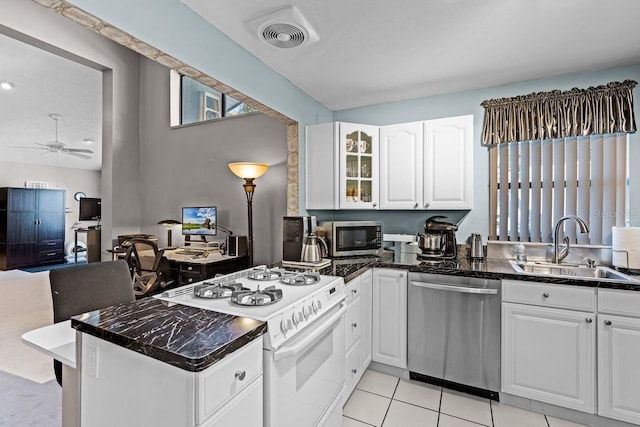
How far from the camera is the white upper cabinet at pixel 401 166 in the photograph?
2865 millimetres

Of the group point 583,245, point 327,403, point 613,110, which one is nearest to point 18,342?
point 327,403

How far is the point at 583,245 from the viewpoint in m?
2.47

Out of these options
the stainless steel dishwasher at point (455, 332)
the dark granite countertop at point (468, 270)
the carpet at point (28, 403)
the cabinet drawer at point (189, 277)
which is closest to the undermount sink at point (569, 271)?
the dark granite countertop at point (468, 270)

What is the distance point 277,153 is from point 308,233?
155 centimetres

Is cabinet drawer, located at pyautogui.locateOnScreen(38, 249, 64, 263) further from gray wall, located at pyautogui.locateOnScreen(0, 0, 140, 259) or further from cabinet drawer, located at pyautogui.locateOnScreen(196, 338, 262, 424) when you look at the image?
Answer: cabinet drawer, located at pyautogui.locateOnScreen(196, 338, 262, 424)

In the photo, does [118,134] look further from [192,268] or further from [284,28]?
[284,28]

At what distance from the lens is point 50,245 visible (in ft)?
26.8

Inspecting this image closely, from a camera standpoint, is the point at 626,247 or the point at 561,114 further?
the point at 561,114

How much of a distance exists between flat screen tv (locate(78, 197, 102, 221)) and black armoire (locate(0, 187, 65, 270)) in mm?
2490

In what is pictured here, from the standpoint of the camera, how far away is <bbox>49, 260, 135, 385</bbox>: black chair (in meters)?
1.58

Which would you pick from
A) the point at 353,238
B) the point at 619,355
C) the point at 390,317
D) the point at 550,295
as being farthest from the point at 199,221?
the point at 619,355

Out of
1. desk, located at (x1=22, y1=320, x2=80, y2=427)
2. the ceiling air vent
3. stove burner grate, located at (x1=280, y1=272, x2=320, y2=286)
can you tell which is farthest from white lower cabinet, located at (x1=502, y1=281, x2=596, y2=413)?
desk, located at (x1=22, y1=320, x2=80, y2=427)

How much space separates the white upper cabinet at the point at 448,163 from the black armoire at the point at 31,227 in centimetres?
942

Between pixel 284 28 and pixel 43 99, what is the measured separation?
4789 mm
